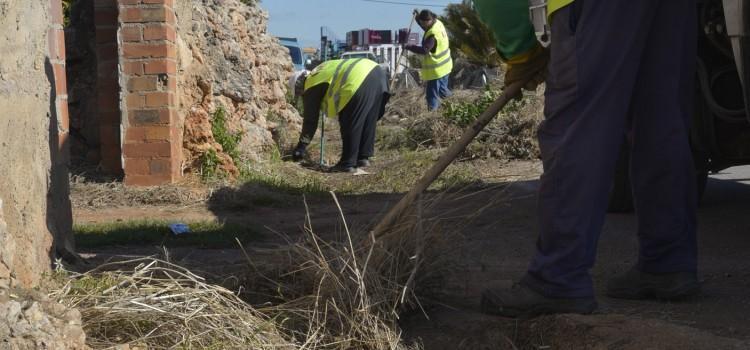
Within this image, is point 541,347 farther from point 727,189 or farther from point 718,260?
point 727,189

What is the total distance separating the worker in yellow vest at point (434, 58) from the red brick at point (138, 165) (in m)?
6.12

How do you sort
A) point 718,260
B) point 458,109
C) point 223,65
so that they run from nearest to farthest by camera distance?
point 718,260, point 223,65, point 458,109

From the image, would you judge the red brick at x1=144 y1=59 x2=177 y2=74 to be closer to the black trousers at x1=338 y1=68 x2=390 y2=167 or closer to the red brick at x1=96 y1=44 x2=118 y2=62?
the red brick at x1=96 y1=44 x2=118 y2=62

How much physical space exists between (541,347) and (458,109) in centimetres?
819

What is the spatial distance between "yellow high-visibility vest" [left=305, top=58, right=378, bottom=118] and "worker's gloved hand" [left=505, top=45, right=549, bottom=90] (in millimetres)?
5899

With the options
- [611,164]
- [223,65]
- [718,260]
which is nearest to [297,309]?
[611,164]

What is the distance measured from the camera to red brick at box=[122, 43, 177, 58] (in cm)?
682

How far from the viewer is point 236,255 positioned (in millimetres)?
4531

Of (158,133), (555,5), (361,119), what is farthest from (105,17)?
(555,5)

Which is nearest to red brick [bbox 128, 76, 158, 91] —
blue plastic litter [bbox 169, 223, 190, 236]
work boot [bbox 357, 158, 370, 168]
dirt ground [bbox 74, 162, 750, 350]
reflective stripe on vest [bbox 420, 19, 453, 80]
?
dirt ground [bbox 74, 162, 750, 350]

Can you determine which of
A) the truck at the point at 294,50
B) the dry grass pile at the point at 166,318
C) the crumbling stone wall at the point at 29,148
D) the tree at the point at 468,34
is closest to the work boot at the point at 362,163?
the crumbling stone wall at the point at 29,148

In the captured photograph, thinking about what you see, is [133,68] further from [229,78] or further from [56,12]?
[56,12]

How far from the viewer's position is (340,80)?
9258 mm

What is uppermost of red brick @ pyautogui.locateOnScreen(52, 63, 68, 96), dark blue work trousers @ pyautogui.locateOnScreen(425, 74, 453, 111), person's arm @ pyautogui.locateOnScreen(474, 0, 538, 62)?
person's arm @ pyautogui.locateOnScreen(474, 0, 538, 62)
